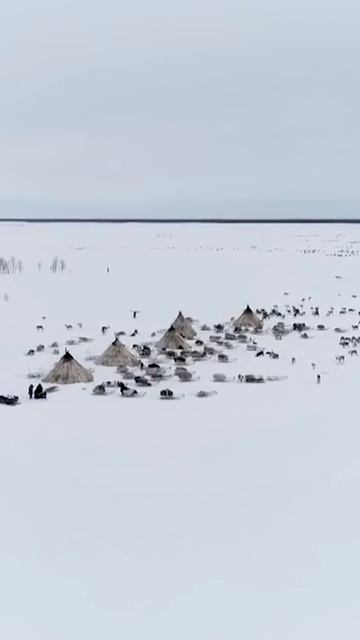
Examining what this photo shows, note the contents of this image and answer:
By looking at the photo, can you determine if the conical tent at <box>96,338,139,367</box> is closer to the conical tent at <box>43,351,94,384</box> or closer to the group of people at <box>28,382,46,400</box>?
the conical tent at <box>43,351,94,384</box>

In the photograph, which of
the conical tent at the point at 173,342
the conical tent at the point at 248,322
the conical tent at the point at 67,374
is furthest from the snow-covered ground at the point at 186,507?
the conical tent at the point at 248,322

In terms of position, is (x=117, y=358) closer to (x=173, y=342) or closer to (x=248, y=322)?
(x=173, y=342)

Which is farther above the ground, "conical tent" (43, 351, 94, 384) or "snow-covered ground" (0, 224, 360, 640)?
"conical tent" (43, 351, 94, 384)

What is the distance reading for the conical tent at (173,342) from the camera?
55.9ft

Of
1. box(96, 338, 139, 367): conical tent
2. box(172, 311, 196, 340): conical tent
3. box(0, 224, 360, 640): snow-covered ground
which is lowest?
box(0, 224, 360, 640): snow-covered ground

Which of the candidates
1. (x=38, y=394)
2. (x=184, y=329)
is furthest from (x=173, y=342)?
(x=38, y=394)

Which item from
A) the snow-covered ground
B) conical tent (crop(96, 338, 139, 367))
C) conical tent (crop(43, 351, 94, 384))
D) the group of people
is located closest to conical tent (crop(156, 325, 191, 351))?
the snow-covered ground

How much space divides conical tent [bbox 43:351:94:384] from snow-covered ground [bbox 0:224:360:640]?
420mm

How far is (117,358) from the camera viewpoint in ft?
50.1

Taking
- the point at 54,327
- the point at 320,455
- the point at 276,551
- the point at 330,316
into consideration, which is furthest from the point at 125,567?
the point at 330,316

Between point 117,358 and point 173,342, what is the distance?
221 centimetres

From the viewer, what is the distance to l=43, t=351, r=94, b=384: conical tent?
1352 cm

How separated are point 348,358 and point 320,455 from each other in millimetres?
6915

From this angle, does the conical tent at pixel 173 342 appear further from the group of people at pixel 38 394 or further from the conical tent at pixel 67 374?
the group of people at pixel 38 394
